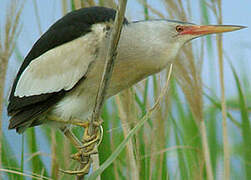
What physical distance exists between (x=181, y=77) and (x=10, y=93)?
0.44m

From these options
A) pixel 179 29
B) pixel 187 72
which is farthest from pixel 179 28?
pixel 187 72

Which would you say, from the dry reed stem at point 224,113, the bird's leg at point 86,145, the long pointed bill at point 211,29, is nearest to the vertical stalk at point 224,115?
the dry reed stem at point 224,113

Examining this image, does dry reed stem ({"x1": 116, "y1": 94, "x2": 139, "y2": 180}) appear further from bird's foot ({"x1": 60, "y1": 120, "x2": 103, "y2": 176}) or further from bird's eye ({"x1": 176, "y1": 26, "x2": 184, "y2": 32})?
bird's eye ({"x1": 176, "y1": 26, "x2": 184, "y2": 32})

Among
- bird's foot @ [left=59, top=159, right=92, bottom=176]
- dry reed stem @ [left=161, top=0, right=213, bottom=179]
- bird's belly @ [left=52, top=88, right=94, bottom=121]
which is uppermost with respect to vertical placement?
dry reed stem @ [left=161, top=0, right=213, bottom=179]

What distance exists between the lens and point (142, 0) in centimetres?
116

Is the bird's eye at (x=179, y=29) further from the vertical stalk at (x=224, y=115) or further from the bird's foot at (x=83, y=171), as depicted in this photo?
the bird's foot at (x=83, y=171)

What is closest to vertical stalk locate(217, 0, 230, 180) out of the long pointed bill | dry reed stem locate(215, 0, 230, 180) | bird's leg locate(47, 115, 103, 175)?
dry reed stem locate(215, 0, 230, 180)

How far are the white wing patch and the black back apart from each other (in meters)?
0.01

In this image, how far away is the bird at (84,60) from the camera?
3.14ft

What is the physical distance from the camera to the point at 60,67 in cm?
103

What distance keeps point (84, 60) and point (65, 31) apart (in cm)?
10

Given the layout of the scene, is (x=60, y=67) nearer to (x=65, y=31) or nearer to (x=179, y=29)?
(x=65, y=31)

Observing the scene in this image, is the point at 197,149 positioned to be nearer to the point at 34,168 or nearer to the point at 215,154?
the point at 215,154

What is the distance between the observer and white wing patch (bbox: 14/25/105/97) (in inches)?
37.9
